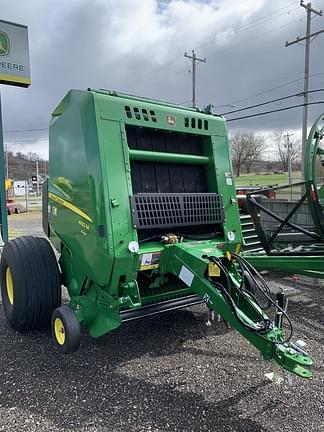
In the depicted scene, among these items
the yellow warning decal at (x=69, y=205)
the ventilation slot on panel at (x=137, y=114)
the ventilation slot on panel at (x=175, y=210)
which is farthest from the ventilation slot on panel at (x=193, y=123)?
the yellow warning decal at (x=69, y=205)

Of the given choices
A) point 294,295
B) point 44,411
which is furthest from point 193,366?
point 294,295

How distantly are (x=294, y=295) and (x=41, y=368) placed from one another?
3.40 metres

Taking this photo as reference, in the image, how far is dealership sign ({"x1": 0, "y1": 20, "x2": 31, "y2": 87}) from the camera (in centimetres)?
935

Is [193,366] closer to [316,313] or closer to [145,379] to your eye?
[145,379]

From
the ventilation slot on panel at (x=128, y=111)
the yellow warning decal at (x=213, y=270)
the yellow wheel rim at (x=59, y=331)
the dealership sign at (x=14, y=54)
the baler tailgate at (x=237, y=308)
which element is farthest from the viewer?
the dealership sign at (x=14, y=54)

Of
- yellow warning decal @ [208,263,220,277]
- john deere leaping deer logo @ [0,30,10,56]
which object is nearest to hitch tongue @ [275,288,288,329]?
yellow warning decal @ [208,263,220,277]

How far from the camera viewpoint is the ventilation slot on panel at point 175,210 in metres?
3.25

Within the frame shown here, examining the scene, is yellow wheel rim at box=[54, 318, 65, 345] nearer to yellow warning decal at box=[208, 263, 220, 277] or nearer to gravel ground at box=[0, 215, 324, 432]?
gravel ground at box=[0, 215, 324, 432]

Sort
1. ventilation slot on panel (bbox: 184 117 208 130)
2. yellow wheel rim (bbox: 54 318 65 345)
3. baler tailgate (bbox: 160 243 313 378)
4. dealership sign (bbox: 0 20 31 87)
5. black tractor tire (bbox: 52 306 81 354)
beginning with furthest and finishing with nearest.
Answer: dealership sign (bbox: 0 20 31 87)
ventilation slot on panel (bbox: 184 117 208 130)
yellow wheel rim (bbox: 54 318 65 345)
black tractor tire (bbox: 52 306 81 354)
baler tailgate (bbox: 160 243 313 378)

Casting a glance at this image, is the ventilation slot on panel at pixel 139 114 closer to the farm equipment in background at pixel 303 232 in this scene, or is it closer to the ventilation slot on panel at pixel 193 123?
the ventilation slot on panel at pixel 193 123

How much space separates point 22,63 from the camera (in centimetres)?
965

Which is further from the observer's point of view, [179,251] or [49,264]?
[49,264]

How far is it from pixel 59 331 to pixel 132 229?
1088 millimetres

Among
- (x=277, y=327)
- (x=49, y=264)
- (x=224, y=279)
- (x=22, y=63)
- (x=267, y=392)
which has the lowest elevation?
(x=267, y=392)
